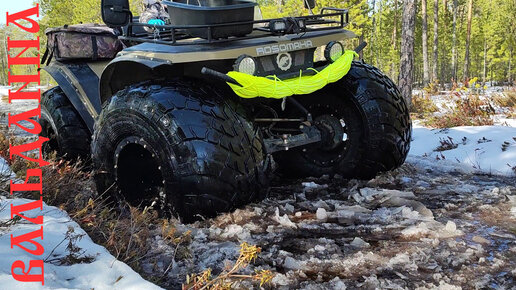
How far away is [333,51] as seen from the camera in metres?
3.56

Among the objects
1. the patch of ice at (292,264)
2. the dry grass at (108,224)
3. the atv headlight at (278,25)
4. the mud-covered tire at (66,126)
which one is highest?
the atv headlight at (278,25)

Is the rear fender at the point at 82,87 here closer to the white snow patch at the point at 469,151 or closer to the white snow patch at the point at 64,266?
the white snow patch at the point at 64,266

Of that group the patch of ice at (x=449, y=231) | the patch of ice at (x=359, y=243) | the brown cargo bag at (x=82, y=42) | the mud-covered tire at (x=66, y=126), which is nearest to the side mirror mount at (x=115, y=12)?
the brown cargo bag at (x=82, y=42)

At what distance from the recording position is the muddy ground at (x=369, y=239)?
6.98 feet

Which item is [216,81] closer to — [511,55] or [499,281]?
[499,281]

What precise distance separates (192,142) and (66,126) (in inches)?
91.7

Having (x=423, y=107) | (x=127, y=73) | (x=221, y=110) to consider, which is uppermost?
(x=127, y=73)

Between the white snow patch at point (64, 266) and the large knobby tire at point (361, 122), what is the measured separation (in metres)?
2.34

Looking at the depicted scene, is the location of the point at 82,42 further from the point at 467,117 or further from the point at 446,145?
the point at 467,117

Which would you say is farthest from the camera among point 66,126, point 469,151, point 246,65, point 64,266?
point 469,151

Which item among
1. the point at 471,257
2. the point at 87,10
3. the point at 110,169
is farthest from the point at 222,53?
the point at 87,10

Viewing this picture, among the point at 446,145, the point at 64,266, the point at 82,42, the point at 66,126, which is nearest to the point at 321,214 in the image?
the point at 64,266

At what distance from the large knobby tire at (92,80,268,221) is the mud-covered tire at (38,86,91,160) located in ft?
5.13

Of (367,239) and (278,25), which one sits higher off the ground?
(278,25)
